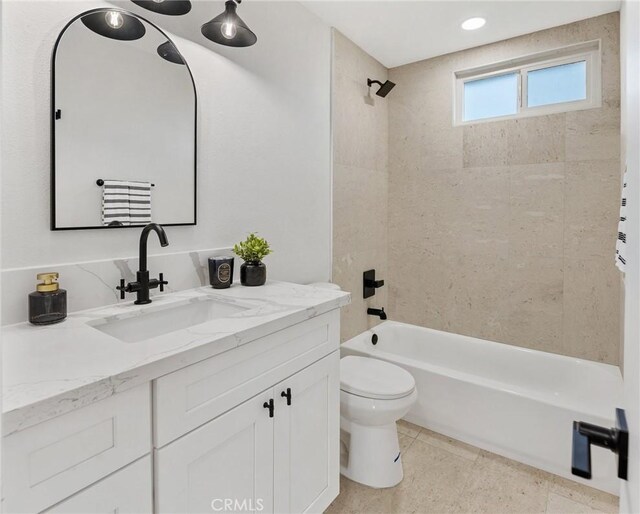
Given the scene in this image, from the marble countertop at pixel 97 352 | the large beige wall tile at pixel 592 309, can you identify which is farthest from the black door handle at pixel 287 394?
the large beige wall tile at pixel 592 309

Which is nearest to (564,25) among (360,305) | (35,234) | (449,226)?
(449,226)

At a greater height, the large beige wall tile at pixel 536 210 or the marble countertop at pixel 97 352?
the large beige wall tile at pixel 536 210

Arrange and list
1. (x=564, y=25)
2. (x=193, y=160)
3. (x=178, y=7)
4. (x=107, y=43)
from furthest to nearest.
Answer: (x=564, y=25) < (x=193, y=160) < (x=178, y=7) < (x=107, y=43)

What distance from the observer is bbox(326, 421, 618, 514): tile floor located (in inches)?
67.0

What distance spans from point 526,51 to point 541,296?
1723mm

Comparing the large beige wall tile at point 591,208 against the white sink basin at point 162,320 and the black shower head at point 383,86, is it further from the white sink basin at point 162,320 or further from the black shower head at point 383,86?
the white sink basin at point 162,320

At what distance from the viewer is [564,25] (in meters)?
2.39

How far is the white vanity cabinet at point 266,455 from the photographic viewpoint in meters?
0.92

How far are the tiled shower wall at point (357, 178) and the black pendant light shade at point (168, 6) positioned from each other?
1.18 m

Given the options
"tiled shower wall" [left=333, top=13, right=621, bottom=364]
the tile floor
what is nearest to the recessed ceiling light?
"tiled shower wall" [left=333, top=13, right=621, bottom=364]

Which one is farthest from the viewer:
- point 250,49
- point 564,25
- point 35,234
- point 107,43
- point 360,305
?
point 360,305

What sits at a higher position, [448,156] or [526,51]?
[526,51]

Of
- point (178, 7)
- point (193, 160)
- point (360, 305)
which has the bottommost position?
point (360, 305)

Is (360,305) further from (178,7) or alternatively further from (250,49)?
(178,7)
